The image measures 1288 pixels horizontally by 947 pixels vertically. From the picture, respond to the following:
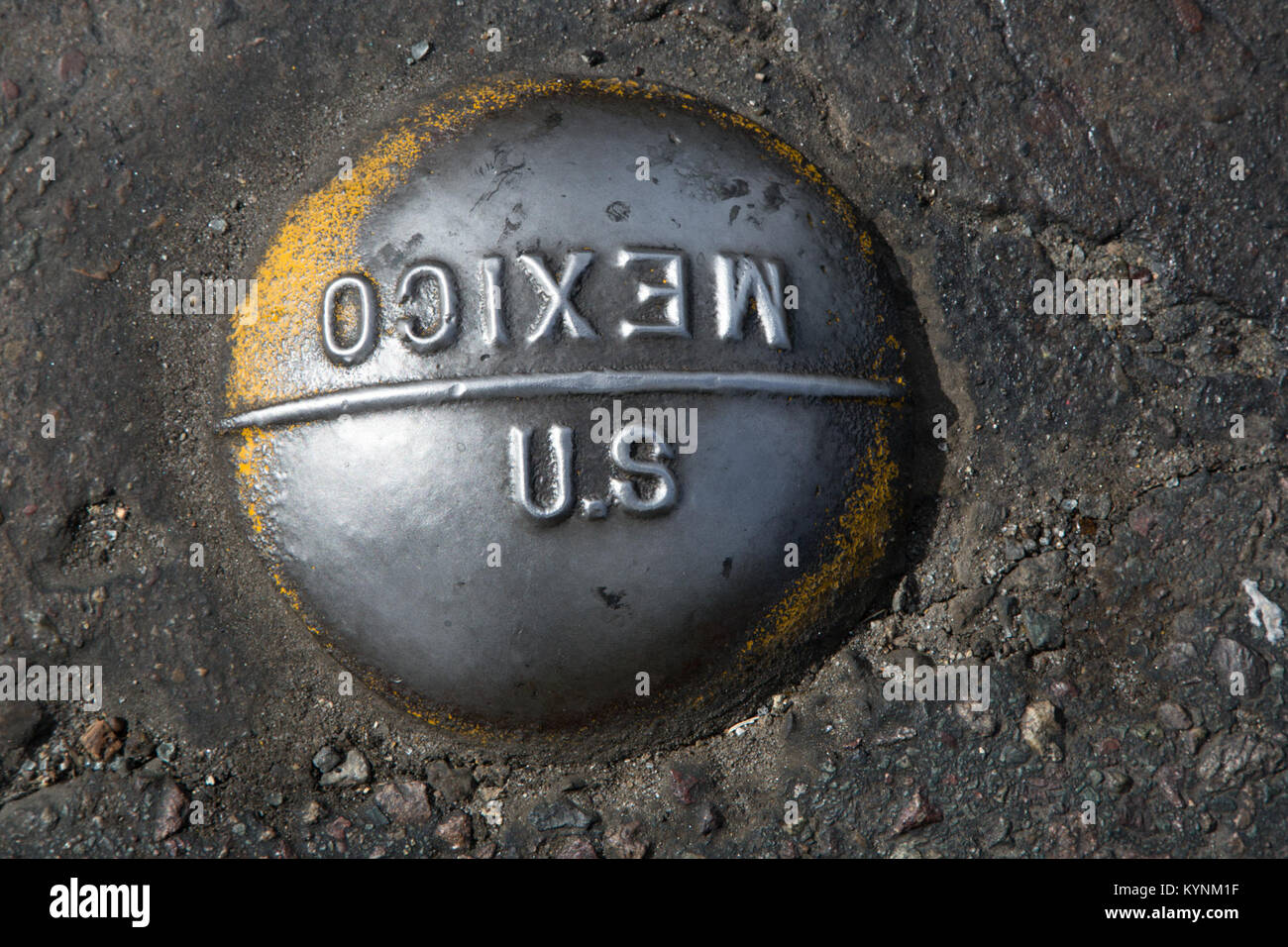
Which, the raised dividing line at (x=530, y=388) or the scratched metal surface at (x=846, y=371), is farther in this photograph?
the scratched metal surface at (x=846, y=371)

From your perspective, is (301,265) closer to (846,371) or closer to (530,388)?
(530,388)

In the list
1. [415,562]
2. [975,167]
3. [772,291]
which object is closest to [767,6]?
[975,167]

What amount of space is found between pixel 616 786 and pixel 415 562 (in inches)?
27.8

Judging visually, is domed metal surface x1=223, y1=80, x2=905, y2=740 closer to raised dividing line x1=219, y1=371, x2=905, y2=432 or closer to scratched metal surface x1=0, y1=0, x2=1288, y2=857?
raised dividing line x1=219, y1=371, x2=905, y2=432

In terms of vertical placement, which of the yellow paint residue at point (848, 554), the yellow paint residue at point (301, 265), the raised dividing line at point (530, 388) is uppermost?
the yellow paint residue at point (301, 265)

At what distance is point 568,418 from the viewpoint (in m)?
1.81

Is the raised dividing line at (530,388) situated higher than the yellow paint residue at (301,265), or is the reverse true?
the yellow paint residue at (301,265)

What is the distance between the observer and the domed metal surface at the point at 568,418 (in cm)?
182

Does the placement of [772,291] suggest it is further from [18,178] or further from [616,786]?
[18,178]

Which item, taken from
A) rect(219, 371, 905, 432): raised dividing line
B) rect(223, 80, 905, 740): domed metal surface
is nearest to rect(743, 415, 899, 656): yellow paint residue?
rect(223, 80, 905, 740): domed metal surface

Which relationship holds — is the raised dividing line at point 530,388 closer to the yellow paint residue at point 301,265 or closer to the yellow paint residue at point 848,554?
the yellow paint residue at point 301,265

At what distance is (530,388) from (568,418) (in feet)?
0.31

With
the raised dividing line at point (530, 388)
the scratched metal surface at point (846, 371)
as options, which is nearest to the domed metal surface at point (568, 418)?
the raised dividing line at point (530, 388)

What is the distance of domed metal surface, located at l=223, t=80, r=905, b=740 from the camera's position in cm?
182
